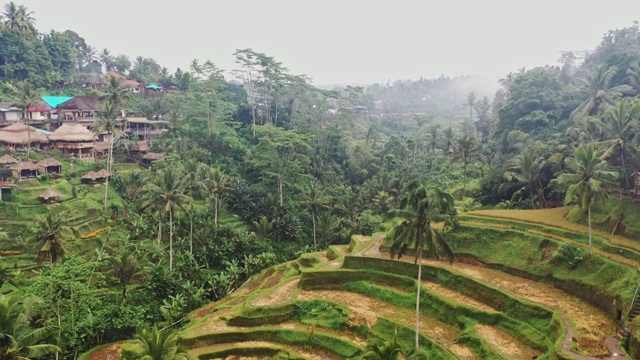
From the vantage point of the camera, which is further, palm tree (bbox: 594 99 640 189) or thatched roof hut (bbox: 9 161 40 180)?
thatched roof hut (bbox: 9 161 40 180)

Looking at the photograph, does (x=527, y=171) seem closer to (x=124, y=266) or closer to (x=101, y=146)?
(x=124, y=266)

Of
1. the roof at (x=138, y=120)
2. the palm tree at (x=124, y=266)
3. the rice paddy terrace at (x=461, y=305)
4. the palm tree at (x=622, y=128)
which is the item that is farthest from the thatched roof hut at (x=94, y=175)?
the palm tree at (x=622, y=128)

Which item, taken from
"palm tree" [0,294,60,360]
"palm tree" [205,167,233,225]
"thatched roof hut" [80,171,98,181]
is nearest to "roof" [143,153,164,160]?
"thatched roof hut" [80,171,98,181]

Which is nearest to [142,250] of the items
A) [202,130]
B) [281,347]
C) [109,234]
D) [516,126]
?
[109,234]

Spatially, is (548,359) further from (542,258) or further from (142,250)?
(142,250)

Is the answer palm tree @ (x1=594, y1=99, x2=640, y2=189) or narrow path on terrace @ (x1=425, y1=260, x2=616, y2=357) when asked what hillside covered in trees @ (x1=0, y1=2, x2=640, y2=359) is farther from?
narrow path on terrace @ (x1=425, y1=260, x2=616, y2=357)

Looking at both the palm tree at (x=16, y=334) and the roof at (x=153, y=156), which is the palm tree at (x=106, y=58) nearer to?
the roof at (x=153, y=156)
